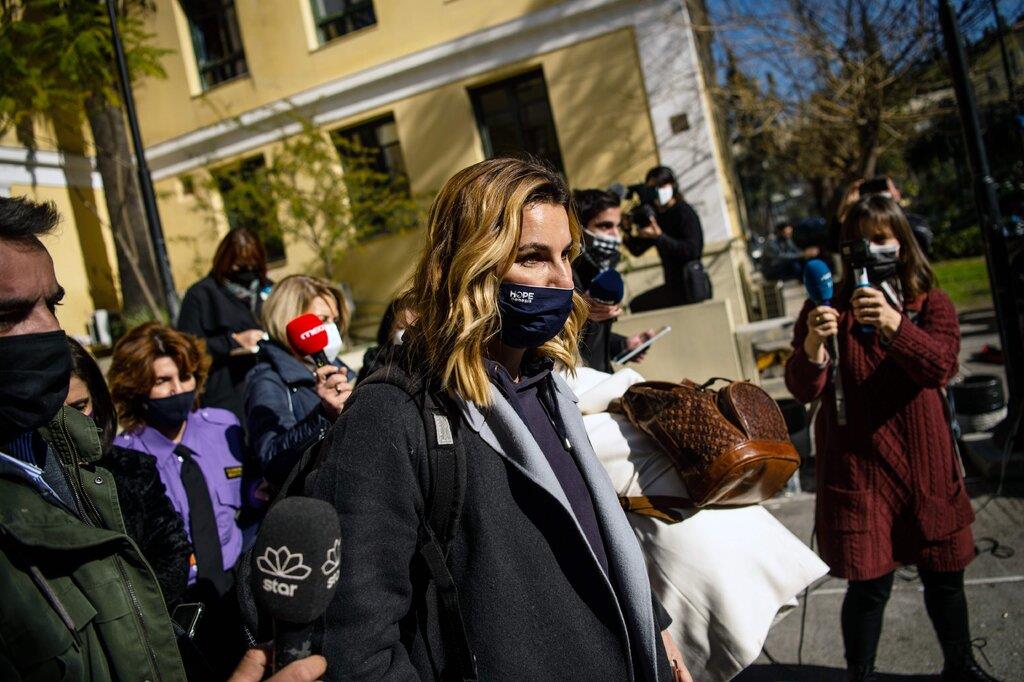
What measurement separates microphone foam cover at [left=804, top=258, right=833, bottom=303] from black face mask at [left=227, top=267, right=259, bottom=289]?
132 inches

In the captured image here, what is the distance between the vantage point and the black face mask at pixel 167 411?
123 inches

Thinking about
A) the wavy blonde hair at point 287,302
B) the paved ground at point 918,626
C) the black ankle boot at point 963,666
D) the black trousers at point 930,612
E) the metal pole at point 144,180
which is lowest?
the paved ground at point 918,626

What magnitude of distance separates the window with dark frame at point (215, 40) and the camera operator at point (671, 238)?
1121cm

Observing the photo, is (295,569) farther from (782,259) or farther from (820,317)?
(782,259)

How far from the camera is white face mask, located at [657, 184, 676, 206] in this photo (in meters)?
5.48

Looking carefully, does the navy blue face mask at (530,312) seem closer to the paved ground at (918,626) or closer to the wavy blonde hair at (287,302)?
the wavy blonde hair at (287,302)

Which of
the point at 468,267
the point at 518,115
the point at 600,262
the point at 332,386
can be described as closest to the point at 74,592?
the point at 468,267

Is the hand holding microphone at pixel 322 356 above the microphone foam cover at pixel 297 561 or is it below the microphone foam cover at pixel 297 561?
above

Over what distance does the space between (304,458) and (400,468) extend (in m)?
0.28

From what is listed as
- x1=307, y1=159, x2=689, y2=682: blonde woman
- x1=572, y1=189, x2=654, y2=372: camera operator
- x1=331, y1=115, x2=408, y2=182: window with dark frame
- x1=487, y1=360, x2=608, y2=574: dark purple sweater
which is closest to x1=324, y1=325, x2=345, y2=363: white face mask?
x1=307, y1=159, x2=689, y2=682: blonde woman

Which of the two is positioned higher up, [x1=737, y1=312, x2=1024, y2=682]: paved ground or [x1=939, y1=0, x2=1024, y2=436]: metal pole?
[x1=939, y1=0, x2=1024, y2=436]: metal pole

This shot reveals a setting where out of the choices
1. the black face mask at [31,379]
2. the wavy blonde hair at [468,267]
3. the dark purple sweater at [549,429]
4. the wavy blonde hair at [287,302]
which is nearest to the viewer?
the black face mask at [31,379]

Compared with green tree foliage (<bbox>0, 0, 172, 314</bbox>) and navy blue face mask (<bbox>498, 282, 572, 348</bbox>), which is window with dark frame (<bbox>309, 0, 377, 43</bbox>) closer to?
green tree foliage (<bbox>0, 0, 172, 314</bbox>)

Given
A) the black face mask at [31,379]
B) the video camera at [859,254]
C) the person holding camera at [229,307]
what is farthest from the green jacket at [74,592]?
the person holding camera at [229,307]
